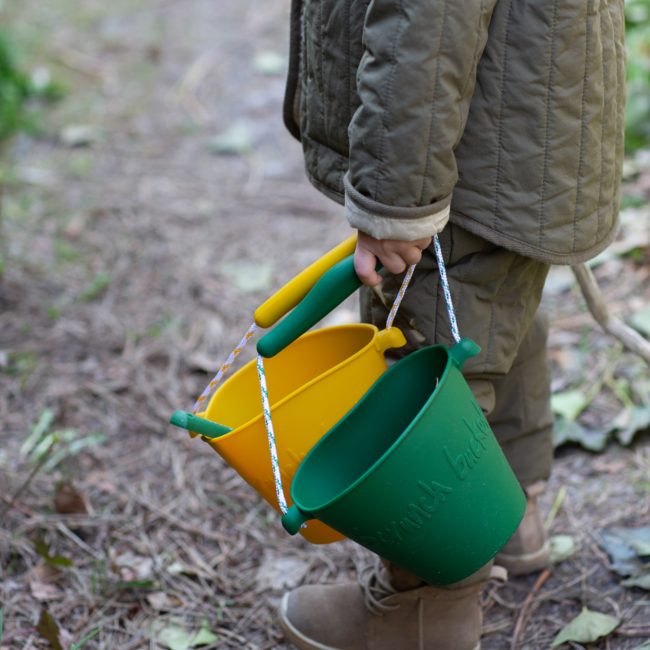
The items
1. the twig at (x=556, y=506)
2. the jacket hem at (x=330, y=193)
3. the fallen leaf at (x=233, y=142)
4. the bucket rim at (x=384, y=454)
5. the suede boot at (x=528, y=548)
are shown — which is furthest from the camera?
the fallen leaf at (x=233, y=142)

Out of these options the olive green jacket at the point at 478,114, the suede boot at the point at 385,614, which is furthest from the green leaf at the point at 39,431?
the olive green jacket at the point at 478,114

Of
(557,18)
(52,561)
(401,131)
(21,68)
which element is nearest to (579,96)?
(557,18)

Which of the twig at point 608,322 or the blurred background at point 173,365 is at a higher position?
the twig at point 608,322

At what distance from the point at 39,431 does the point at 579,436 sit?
136 centimetres

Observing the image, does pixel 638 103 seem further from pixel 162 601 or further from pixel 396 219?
pixel 162 601

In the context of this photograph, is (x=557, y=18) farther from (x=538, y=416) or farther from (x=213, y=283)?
(x=213, y=283)

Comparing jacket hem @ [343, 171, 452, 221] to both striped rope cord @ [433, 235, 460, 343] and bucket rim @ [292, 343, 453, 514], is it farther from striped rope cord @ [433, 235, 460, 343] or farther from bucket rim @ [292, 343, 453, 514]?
bucket rim @ [292, 343, 453, 514]

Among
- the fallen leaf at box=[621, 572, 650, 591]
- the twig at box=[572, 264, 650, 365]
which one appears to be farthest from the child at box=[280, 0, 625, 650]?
the fallen leaf at box=[621, 572, 650, 591]

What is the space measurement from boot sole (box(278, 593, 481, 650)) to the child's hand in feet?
2.32

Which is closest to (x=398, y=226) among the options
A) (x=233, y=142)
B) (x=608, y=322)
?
(x=608, y=322)

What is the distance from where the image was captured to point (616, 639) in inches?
48.7

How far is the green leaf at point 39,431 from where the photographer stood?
5.63ft

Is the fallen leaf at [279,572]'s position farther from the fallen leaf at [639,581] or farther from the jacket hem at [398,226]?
the jacket hem at [398,226]

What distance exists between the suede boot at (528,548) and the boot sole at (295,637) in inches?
8.5
